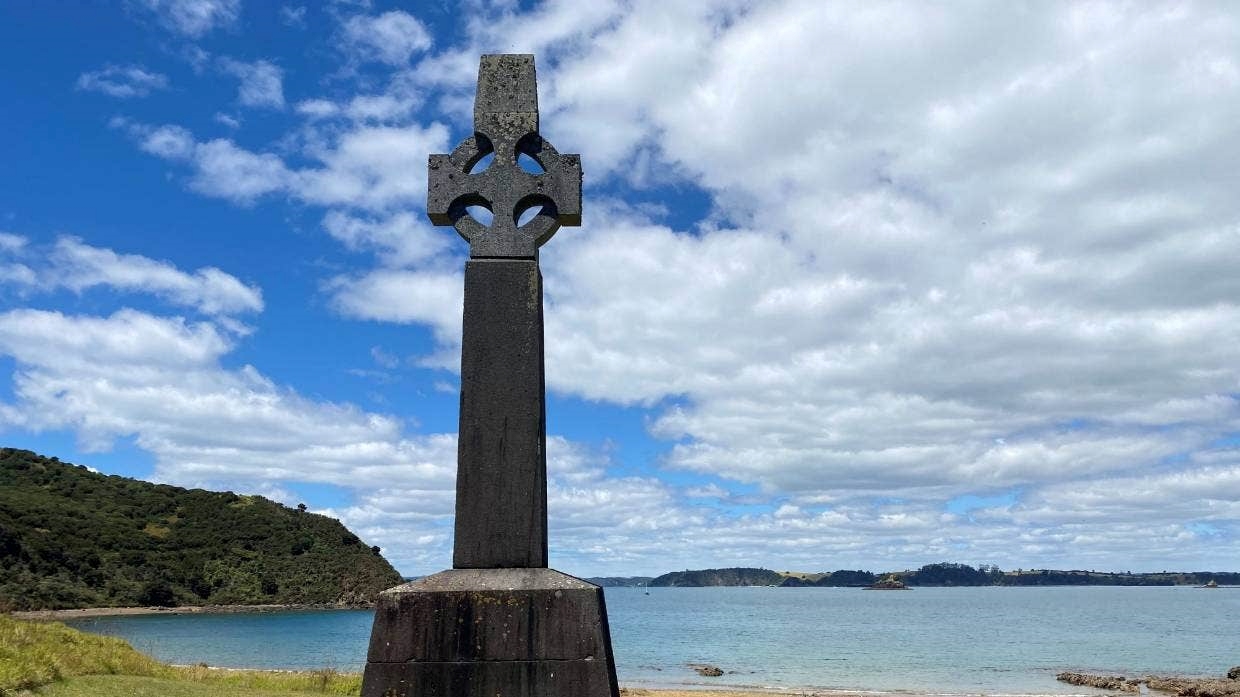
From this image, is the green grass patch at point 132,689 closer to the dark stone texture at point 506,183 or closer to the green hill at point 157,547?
the dark stone texture at point 506,183

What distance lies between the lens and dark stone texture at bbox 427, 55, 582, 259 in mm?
5273

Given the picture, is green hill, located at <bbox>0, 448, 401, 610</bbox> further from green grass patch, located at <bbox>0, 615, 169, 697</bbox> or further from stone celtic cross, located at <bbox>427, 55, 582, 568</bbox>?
stone celtic cross, located at <bbox>427, 55, 582, 568</bbox>

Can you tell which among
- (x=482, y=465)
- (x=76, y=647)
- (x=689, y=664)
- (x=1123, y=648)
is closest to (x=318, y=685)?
(x=76, y=647)

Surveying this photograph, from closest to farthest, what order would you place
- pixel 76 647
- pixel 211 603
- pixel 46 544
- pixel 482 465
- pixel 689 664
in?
1. pixel 482 465
2. pixel 76 647
3. pixel 689 664
4. pixel 46 544
5. pixel 211 603

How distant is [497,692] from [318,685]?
55.5 ft

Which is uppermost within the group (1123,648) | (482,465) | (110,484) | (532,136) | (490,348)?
(110,484)

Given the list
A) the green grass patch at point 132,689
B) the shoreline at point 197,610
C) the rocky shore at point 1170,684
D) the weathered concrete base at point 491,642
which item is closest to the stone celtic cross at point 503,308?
the weathered concrete base at point 491,642

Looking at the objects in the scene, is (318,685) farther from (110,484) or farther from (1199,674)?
(110,484)

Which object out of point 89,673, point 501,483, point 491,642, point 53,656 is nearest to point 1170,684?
point 89,673

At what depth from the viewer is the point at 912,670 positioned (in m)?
44.6

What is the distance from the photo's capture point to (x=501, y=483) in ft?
16.2

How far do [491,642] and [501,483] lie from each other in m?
0.86

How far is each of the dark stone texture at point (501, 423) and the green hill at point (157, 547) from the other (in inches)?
2943

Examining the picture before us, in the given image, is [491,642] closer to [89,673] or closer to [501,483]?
[501,483]
